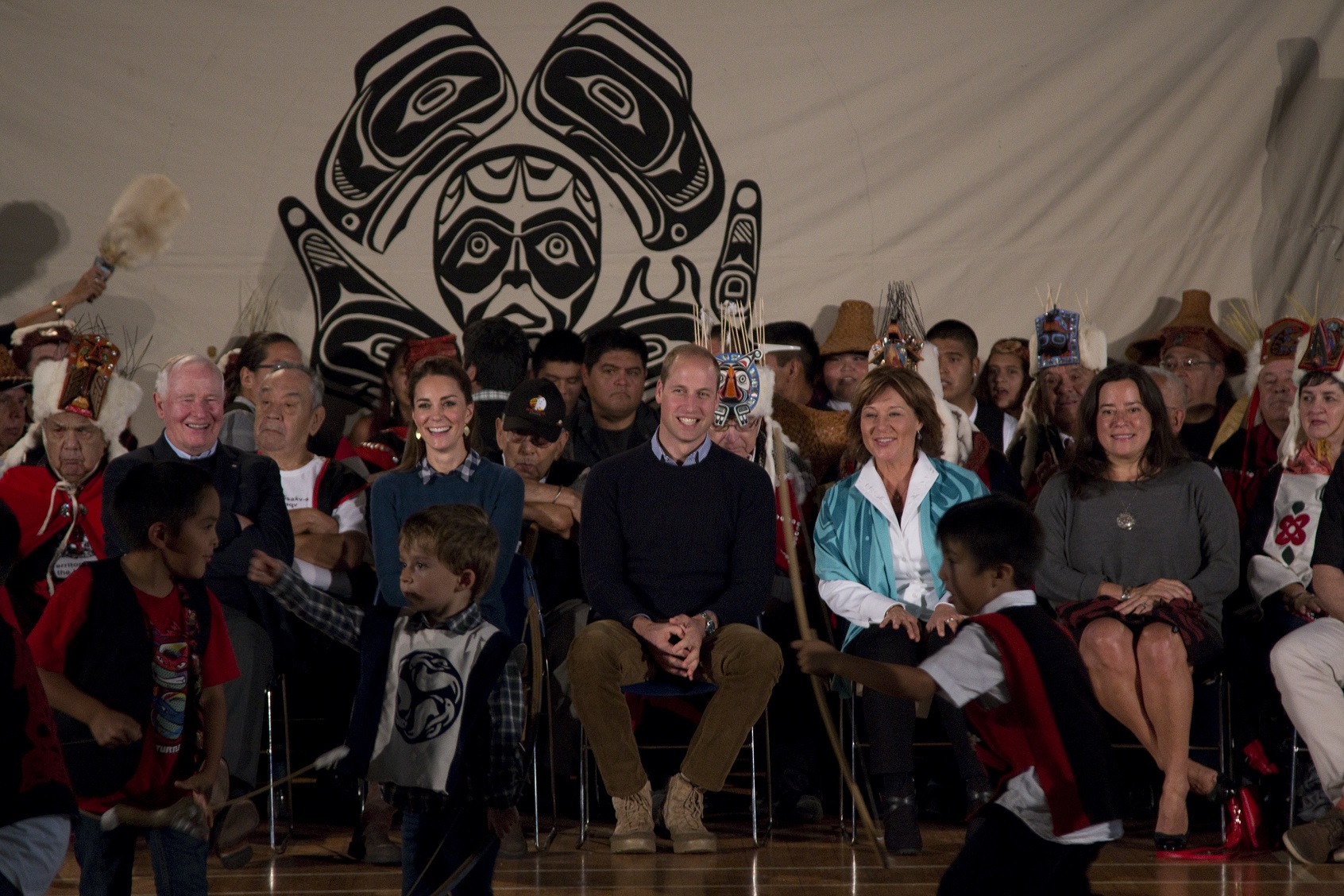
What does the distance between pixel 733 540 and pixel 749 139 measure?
7.02 feet

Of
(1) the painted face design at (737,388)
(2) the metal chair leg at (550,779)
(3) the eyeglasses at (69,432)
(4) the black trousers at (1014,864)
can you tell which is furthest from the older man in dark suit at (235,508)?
(4) the black trousers at (1014,864)

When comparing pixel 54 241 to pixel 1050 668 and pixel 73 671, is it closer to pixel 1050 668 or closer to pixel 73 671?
pixel 73 671

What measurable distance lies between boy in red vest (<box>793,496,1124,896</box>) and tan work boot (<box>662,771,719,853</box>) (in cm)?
144

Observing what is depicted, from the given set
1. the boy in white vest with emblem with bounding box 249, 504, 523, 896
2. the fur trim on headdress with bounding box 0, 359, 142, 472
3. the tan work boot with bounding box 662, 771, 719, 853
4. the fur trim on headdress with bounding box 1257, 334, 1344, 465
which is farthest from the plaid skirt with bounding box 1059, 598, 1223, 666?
→ the fur trim on headdress with bounding box 0, 359, 142, 472

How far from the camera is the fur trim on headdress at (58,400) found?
176 inches

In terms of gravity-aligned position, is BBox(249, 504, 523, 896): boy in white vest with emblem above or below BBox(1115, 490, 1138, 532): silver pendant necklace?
below

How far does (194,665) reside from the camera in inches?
112

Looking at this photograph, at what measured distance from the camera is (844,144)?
5.80 meters

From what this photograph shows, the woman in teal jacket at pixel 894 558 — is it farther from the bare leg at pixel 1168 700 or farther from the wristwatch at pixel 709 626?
the bare leg at pixel 1168 700

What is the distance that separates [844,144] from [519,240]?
1.31 meters

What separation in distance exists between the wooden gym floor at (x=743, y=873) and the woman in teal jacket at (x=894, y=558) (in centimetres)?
24

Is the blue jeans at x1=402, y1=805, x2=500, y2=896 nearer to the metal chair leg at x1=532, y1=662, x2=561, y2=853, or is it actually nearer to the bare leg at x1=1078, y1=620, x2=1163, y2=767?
the metal chair leg at x1=532, y1=662, x2=561, y2=853

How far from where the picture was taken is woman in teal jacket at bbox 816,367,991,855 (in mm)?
4043

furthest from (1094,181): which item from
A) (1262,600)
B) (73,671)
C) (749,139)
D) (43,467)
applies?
(73,671)
